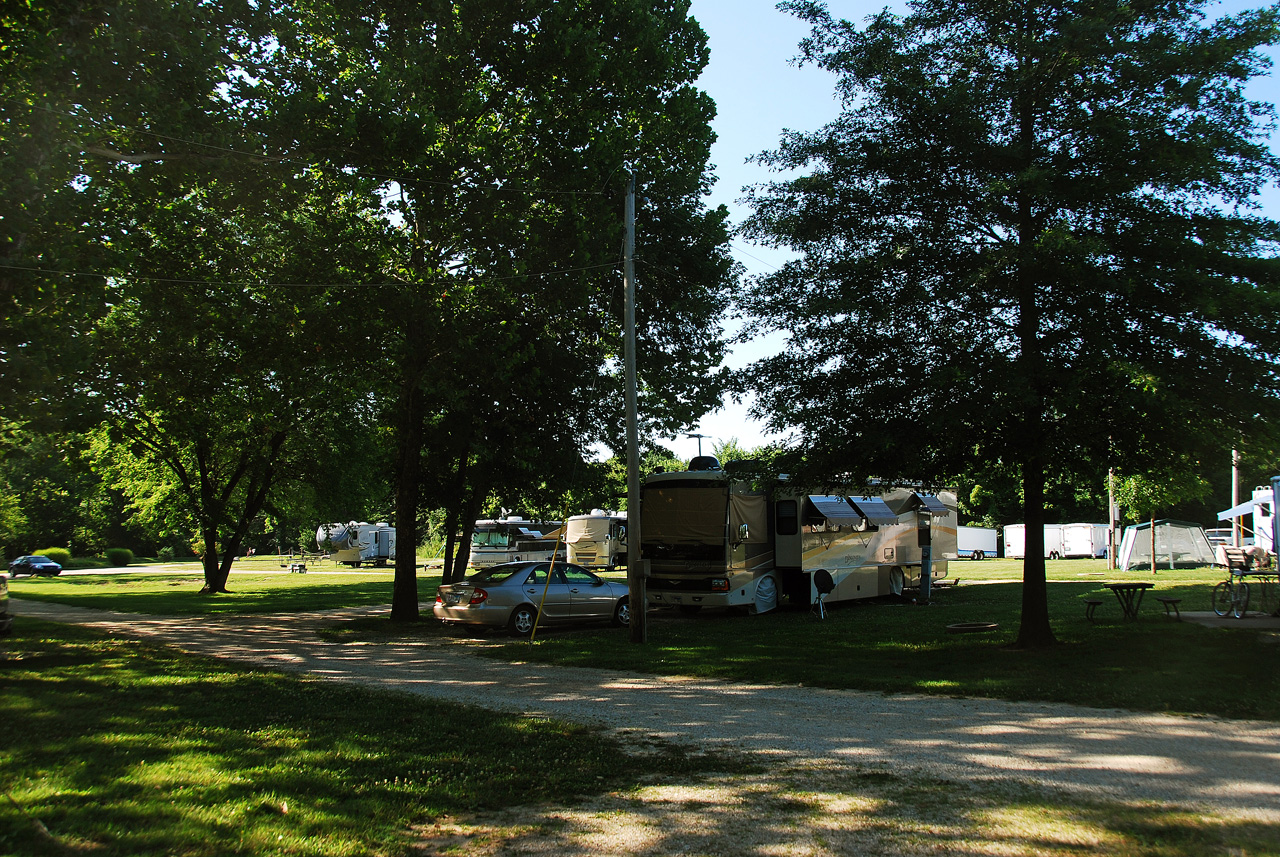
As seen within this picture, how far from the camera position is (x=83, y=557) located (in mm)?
66938

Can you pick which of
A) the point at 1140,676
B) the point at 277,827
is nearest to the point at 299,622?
the point at 277,827

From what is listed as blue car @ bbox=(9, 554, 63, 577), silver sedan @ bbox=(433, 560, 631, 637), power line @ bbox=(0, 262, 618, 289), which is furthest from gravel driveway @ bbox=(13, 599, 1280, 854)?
blue car @ bbox=(9, 554, 63, 577)

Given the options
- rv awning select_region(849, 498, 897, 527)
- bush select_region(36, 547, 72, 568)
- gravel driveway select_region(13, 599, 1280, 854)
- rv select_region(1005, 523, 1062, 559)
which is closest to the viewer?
gravel driveway select_region(13, 599, 1280, 854)

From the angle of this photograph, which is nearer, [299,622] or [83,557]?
[299,622]

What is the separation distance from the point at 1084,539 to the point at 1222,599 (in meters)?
37.1

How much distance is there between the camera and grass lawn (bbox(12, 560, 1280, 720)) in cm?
935

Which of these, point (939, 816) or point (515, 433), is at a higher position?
point (515, 433)

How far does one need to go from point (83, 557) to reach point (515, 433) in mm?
65578

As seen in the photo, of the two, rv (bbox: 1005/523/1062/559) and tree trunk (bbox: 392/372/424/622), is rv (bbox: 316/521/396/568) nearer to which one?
tree trunk (bbox: 392/372/424/622)

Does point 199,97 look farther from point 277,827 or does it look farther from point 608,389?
point 277,827

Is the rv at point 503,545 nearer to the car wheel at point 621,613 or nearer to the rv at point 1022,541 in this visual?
the car wheel at point 621,613

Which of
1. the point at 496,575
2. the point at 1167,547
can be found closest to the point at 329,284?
the point at 496,575

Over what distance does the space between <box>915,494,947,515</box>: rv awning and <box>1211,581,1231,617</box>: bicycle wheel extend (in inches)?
368

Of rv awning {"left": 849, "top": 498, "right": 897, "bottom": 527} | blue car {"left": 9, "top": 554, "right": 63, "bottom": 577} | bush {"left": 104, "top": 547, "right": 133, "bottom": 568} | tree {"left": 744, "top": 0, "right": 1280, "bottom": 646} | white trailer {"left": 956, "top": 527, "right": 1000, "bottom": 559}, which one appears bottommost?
bush {"left": 104, "top": 547, "right": 133, "bottom": 568}
